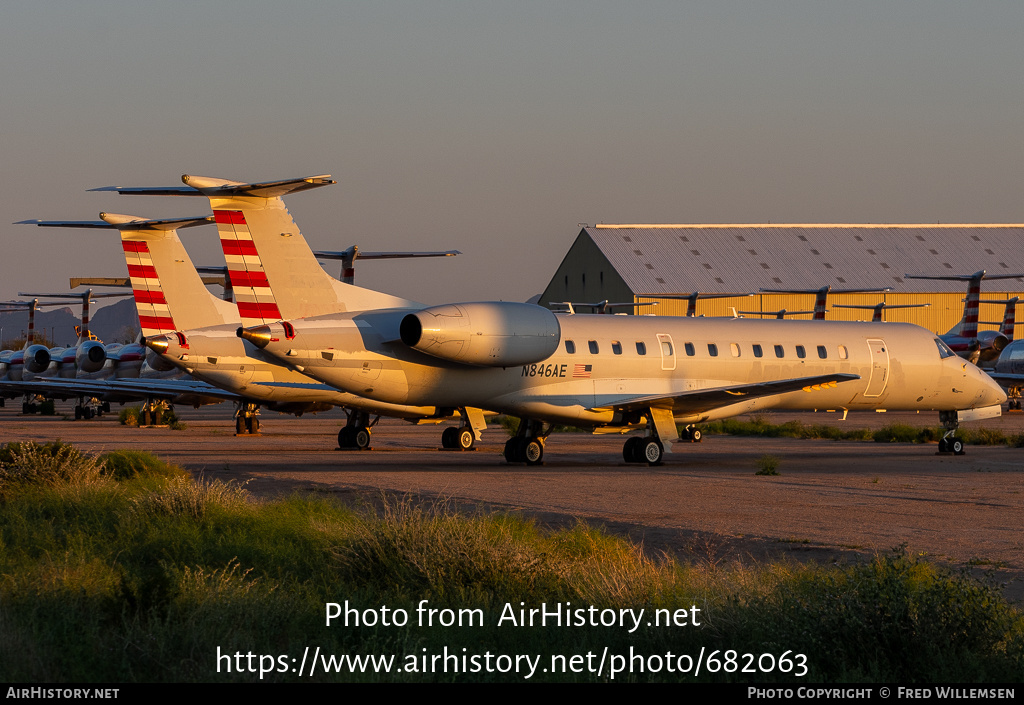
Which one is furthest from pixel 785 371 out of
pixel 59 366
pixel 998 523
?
pixel 59 366

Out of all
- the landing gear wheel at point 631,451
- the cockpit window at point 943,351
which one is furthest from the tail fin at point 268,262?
the cockpit window at point 943,351

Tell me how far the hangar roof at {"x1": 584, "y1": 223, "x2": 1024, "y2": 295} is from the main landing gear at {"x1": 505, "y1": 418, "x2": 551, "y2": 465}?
158ft

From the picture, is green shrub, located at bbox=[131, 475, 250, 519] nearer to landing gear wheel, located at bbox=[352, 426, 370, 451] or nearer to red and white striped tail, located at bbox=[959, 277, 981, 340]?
landing gear wheel, located at bbox=[352, 426, 370, 451]

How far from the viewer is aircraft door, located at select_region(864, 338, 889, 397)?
28.1 meters

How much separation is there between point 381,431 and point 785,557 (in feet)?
110

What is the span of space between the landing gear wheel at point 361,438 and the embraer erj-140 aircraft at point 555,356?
25.2 feet

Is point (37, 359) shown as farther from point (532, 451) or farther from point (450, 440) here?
point (532, 451)

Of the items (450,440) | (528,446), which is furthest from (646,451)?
(450,440)

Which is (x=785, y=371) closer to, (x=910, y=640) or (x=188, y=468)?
(x=188, y=468)

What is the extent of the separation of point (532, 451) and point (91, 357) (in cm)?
3233

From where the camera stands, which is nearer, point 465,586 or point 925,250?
point 465,586

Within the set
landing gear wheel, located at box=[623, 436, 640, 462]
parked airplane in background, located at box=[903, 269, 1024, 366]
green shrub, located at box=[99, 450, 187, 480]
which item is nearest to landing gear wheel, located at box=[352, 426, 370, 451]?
landing gear wheel, located at box=[623, 436, 640, 462]

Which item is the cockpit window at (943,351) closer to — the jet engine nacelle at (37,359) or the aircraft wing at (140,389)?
the aircraft wing at (140,389)

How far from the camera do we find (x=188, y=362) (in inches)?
1179
